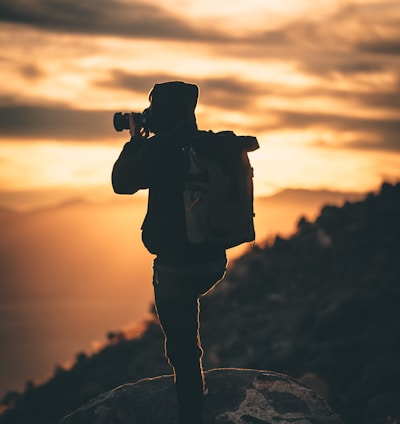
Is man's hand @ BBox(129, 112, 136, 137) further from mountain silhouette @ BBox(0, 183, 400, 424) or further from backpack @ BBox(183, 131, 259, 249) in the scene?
mountain silhouette @ BBox(0, 183, 400, 424)

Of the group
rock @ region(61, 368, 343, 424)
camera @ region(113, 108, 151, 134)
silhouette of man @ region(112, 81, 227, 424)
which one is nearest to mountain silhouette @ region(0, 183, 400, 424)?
rock @ region(61, 368, 343, 424)

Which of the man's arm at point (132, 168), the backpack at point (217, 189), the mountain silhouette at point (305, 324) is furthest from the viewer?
the mountain silhouette at point (305, 324)

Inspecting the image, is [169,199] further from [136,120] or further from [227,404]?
[227,404]

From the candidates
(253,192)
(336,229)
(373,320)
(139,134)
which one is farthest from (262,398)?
(336,229)

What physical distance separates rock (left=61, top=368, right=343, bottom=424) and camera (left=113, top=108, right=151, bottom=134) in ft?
10.4

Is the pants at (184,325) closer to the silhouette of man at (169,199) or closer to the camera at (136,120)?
the silhouette of man at (169,199)

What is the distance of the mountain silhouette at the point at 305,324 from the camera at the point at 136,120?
789cm

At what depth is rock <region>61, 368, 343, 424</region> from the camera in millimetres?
8477

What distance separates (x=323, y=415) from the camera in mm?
8555

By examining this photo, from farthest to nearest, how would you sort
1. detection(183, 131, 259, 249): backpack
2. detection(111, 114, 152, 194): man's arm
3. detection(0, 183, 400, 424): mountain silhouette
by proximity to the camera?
detection(0, 183, 400, 424): mountain silhouette → detection(111, 114, 152, 194): man's arm → detection(183, 131, 259, 249): backpack

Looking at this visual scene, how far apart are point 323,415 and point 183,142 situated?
11.2 feet

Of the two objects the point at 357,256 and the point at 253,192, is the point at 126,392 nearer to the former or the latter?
the point at 253,192

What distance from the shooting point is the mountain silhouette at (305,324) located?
615 inches

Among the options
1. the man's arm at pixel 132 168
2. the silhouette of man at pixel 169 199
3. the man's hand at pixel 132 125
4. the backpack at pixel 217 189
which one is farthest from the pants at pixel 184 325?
the man's hand at pixel 132 125
